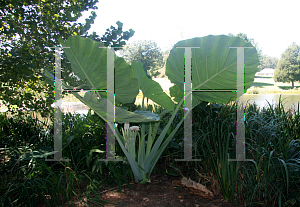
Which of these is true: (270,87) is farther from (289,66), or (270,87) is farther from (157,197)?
(157,197)

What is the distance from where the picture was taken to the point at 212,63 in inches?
68.4

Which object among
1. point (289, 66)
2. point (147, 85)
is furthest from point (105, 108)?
point (289, 66)

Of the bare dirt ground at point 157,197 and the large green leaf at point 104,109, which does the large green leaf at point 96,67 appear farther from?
the bare dirt ground at point 157,197

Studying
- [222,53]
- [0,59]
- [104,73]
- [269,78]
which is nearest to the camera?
[104,73]

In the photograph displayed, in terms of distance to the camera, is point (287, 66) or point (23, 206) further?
point (287, 66)

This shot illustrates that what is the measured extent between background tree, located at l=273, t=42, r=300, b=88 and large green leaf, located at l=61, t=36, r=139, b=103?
25706 millimetres

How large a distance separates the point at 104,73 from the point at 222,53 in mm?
1020

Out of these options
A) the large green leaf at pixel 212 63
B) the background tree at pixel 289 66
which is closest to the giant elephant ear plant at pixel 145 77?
the large green leaf at pixel 212 63

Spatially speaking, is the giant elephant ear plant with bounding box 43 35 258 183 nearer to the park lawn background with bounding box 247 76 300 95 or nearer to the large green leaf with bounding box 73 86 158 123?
the large green leaf with bounding box 73 86 158 123

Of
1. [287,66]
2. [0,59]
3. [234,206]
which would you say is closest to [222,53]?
[234,206]

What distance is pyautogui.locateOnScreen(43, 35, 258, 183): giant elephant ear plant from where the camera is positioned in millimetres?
1443

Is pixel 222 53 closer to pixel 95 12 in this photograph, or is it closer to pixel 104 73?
pixel 104 73

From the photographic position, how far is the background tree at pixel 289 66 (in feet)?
71.3

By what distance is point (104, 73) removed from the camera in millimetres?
1547
